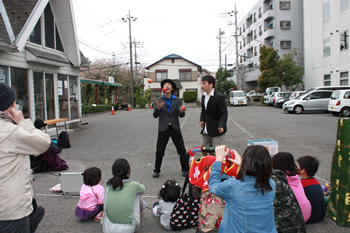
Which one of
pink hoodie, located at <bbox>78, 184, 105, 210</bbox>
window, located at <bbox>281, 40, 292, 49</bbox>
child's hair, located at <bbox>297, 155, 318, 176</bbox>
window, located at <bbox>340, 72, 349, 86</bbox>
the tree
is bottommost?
pink hoodie, located at <bbox>78, 184, 105, 210</bbox>

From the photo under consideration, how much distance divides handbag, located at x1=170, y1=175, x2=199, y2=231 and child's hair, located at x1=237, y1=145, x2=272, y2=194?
121 cm

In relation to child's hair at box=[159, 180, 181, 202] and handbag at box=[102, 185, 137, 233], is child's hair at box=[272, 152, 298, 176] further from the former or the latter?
handbag at box=[102, 185, 137, 233]

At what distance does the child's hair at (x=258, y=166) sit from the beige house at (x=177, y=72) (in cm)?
4440

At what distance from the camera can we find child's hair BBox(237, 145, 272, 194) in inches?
89.5

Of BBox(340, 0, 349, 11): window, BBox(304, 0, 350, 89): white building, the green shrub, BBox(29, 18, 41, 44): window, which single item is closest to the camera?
BBox(29, 18, 41, 44): window

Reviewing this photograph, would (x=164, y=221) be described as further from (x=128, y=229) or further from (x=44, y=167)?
(x=44, y=167)

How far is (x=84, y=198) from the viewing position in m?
3.74

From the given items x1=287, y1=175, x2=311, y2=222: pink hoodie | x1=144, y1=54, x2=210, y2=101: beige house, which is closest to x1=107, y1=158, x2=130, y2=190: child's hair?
x1=287, y1=175, x2=311, y2=222: pink hoodie

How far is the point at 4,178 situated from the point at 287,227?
108 inches

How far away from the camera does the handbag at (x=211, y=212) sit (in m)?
2.99

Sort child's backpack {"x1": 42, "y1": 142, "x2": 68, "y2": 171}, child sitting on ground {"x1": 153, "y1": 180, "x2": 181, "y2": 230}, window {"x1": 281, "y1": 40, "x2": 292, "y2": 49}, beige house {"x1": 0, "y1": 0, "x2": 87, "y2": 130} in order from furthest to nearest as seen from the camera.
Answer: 1. window {"x1": 281, "y1": 40, "x2": 292, "y2": 49}
2. beige house {"x1": 0, "y1": 0, "x2": 87, "y2": 130}
3. child's backpack {"x1": 42, "y1": 142, "x2": 68, "y2": 171}
4. child sitting on ground {"x1": 153, "y1": 180, "x2": 181, "y2": 230}

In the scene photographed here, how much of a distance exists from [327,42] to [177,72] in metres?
25.8

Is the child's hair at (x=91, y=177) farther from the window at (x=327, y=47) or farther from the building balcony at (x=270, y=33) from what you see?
the building balcony at (x=270, y=33)

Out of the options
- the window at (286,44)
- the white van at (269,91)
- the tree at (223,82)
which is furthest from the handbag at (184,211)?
the window at (286,44)
